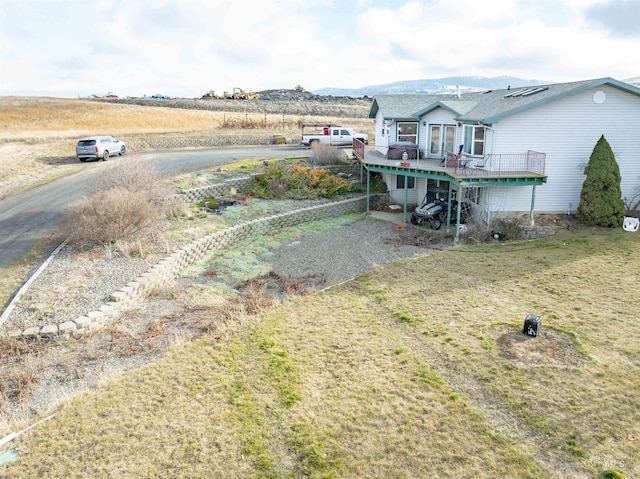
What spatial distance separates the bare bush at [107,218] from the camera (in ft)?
53.8

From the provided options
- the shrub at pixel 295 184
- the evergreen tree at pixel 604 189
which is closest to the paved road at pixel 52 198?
the shrub at pixel 295 184

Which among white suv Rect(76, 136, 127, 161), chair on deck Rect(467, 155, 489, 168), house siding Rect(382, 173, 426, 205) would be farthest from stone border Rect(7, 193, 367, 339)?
white suv Rect(76, 136, 127, 161)

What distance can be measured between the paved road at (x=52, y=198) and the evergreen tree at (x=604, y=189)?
18.3 meters

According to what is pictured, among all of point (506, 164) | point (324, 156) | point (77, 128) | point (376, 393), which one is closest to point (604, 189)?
point (506, 164)

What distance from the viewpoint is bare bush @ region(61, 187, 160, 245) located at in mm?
16406

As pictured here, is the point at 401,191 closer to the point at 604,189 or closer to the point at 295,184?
the point at 295,184

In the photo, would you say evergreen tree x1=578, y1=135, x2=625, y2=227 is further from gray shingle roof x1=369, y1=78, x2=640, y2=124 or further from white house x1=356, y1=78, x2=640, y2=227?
gray shingle roof x1=369, y1=78, x2=640, y2=124

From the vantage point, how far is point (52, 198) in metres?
21.7

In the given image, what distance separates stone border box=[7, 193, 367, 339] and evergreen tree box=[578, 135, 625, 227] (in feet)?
36.0

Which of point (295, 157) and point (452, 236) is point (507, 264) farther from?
point (295, 157)

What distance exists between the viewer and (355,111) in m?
71.9

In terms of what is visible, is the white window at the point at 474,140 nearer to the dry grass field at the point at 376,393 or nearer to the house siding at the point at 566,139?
the house siding at the point at 566,139

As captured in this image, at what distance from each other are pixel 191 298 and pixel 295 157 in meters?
18.7

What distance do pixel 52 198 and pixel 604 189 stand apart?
24.1 meters
